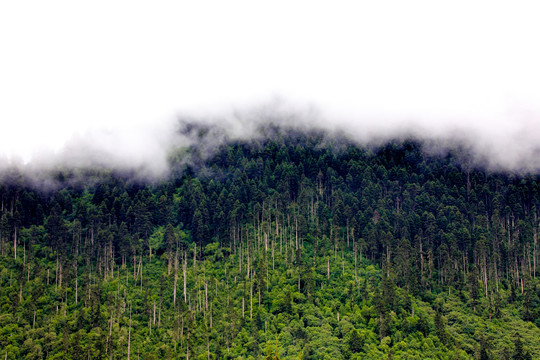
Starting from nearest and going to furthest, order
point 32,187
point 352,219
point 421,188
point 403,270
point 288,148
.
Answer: point 403,270
point 352,219
point 32,187
point 421,188
point 288,148

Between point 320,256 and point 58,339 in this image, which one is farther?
point 320,256

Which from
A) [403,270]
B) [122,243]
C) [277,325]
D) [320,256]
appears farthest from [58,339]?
[403,270]

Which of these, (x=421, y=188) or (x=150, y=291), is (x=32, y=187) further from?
(x=421, y=188)

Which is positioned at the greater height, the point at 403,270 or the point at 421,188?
the point at 421,188

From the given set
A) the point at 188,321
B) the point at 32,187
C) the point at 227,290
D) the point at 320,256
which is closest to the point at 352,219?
the point at 320,256

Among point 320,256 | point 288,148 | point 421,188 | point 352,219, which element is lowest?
point 320,256

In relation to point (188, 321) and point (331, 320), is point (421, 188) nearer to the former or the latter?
point (331, 320)

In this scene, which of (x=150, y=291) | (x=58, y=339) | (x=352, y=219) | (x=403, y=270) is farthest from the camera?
(x=352, y=219)
